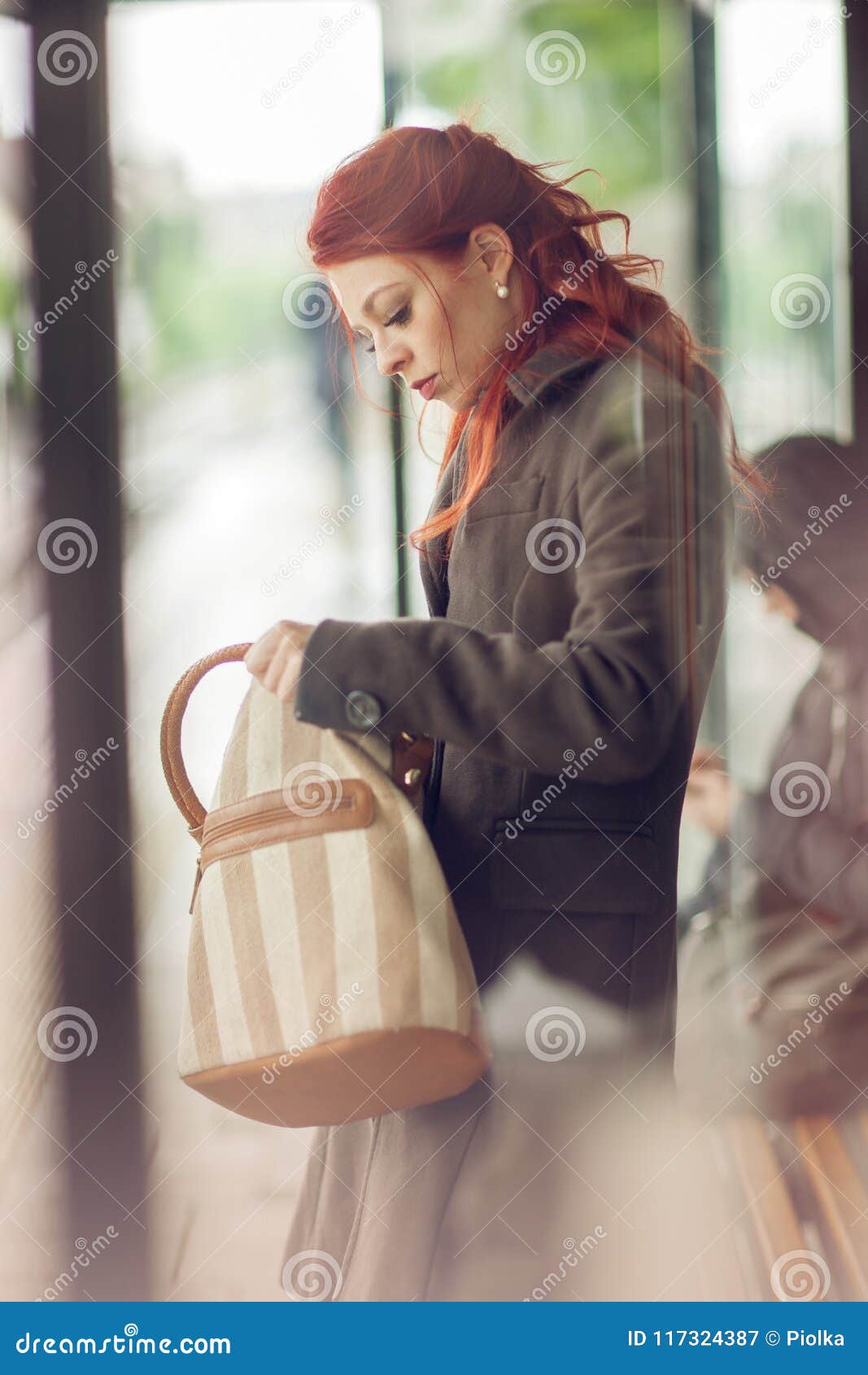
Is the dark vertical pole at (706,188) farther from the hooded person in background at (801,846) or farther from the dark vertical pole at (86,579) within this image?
the dark vertical pole at (86,579)

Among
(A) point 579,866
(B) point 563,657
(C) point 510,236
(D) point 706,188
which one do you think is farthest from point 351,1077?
(D) point 706,188

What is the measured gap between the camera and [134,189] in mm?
1053

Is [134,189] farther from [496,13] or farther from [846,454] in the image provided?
[846,454]

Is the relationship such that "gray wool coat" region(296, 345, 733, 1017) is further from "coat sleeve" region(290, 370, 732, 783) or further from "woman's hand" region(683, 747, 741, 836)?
"woman's hand" region(683, 747, 741, 836)

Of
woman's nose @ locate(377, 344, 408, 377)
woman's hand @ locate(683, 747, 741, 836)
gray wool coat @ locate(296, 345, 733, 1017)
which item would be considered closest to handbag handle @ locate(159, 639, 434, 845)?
gray wool coat @ locate(296, 345, 733, 1017)

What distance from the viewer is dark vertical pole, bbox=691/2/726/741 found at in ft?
3.41

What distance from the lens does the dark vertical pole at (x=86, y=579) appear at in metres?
1.05

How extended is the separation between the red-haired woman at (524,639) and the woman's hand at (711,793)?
0.20m

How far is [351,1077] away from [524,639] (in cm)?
31

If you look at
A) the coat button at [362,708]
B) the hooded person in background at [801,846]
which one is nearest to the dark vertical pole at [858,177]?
the hooded person in background at [801,846]

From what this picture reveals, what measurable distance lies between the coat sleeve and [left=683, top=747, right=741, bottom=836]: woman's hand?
264 mm

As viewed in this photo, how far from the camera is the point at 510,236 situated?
2.81ft

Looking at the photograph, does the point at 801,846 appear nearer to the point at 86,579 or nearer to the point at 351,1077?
the point at 351,1077

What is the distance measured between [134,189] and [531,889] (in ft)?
2.38
